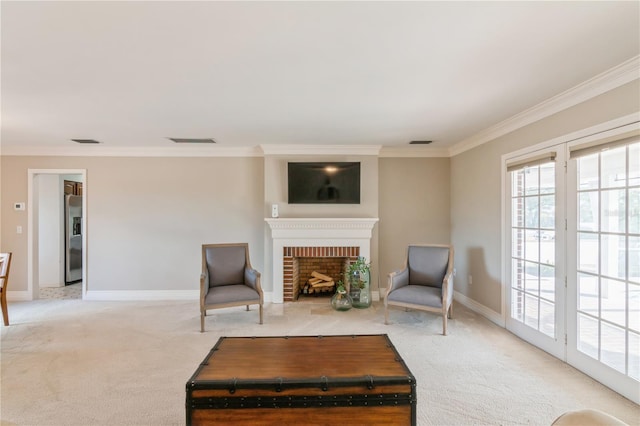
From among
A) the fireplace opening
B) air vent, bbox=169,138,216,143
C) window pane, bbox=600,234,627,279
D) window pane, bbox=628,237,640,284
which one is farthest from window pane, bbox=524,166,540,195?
air vent, bbox=169,138,216,143

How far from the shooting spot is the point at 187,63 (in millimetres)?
2156

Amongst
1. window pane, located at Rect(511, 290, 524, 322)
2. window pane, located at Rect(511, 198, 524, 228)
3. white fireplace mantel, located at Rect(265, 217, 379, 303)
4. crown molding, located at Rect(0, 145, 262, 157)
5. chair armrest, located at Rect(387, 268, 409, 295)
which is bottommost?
window pane, located at Rect(511, 290, 524, 322)

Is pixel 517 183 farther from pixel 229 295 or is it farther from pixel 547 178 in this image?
pixel 229 295

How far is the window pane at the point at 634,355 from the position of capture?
2209mm

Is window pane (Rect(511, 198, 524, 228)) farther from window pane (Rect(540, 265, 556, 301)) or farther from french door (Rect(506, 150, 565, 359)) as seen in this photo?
window pane (Rect(540, 265, 556, 301))

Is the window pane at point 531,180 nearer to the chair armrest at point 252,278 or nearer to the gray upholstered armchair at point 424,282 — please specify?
the gray upholstered armchair at point 424,282

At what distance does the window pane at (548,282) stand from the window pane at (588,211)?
55 cm

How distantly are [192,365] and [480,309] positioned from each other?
3.55 metres

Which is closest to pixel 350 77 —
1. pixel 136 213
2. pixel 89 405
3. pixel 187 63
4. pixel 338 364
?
pixel 187 63

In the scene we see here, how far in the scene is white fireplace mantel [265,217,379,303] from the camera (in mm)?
4777

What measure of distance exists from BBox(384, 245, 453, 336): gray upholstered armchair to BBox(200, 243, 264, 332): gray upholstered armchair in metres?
1.66

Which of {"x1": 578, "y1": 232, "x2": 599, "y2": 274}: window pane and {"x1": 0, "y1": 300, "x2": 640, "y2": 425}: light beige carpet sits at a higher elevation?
{"x1": 578, "y1": 232, "x2": 599, "y2": 274}: window pane

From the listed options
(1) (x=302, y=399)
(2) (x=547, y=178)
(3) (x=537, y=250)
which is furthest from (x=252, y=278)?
(2) (x=547, y=178)

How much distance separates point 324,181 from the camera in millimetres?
4805
